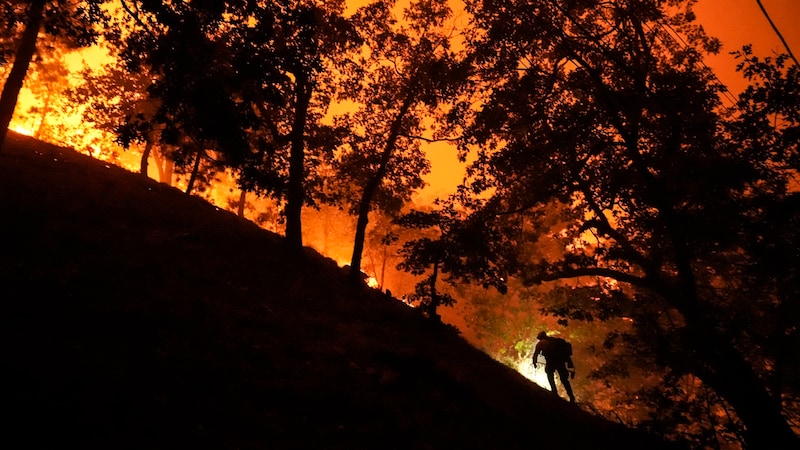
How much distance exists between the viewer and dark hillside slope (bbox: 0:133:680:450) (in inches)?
189

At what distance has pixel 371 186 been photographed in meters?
16.5

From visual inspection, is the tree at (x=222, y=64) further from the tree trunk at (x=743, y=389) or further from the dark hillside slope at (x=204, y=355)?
the tree trunk at (x=743, y=389)

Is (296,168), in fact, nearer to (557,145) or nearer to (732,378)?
(557,145)

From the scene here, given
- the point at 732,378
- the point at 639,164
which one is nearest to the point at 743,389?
the point at 732,378

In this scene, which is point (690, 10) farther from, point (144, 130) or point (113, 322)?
point (113, 322)

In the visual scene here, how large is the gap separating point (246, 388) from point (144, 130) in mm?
4920

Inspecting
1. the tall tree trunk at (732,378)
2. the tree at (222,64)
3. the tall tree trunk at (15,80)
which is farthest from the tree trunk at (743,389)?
the tall tree trunk at (15,80)

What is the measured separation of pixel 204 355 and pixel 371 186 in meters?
10.8

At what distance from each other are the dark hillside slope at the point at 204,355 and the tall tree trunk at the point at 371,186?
Result: 2181 mm

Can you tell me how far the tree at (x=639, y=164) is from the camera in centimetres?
822

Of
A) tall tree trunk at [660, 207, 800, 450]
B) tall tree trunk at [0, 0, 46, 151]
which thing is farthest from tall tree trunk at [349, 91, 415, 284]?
tall tree trunk at [0, 0, 46, 151]

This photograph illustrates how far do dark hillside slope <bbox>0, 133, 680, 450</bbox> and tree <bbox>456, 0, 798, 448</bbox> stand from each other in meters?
2.62

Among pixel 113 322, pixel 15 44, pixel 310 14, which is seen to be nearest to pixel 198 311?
pixel 113 322

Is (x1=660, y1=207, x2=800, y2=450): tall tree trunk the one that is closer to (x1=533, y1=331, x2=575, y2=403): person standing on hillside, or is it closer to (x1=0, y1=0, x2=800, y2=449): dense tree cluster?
(x1=0, y1=0, x2=800, y2=449): dense tree cluster
